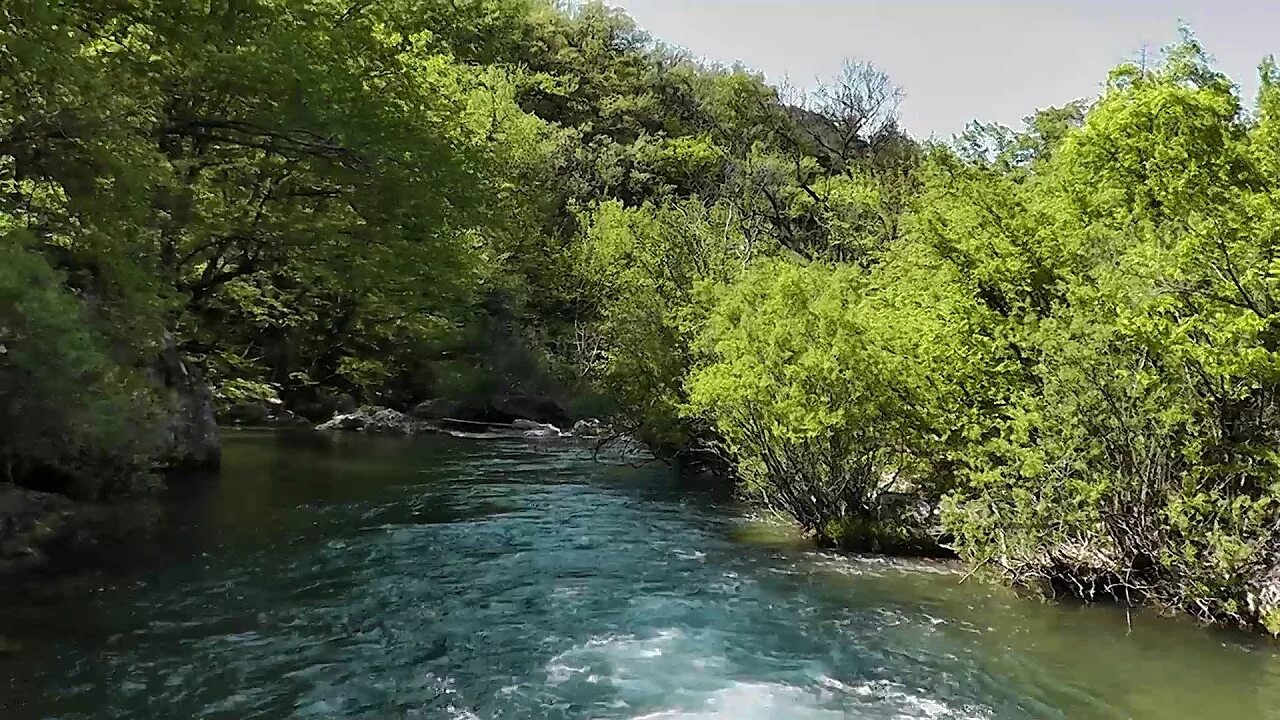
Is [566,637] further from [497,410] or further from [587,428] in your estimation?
[497,410]

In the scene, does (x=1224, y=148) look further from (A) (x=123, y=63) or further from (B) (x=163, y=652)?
(A) (x=123, y=63)

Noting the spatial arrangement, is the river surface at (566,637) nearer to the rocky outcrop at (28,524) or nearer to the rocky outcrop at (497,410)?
the rocky outcrop at (28,524)

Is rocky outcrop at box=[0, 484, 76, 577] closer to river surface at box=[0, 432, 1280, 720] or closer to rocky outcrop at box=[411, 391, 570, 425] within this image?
river surface at box=[0, 432, 1280, 720]

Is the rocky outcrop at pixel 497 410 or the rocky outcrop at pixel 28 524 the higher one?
the rocky outcrop at pixel 497 410

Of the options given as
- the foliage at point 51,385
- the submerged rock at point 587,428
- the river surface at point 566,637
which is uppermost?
the foliage at point 51,385

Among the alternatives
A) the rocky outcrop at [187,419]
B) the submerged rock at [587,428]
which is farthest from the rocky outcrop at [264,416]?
the rocky outcrop at [187,419]

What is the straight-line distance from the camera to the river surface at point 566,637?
8.86 metres

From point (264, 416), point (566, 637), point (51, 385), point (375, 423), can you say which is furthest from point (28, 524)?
point (264, 416)

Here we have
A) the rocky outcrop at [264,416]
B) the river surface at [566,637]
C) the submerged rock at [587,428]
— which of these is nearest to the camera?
the river surface at [566,637]

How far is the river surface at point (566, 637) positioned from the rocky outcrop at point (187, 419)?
5.30 m

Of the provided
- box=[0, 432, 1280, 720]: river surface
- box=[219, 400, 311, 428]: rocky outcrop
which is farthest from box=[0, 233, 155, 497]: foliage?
box=[219, 400, 311, 428]: rocky outcrop

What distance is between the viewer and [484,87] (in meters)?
46.1

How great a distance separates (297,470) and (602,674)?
17.9 meters

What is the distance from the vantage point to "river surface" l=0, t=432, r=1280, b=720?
349 inches
